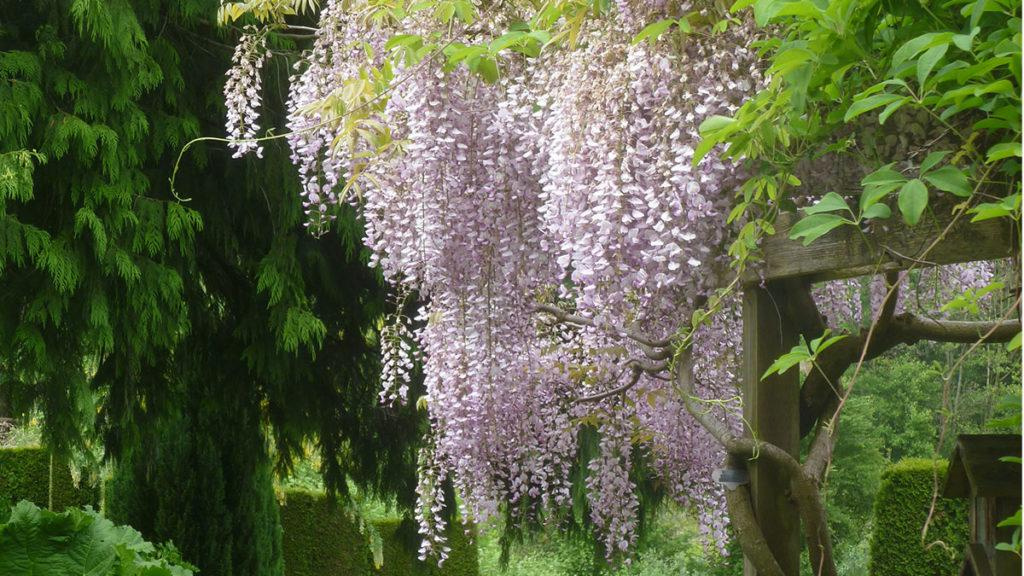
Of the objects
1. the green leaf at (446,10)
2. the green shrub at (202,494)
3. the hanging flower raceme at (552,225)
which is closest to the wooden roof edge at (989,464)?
the hanging flower raceme at (552,225)

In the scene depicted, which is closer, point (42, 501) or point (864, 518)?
Answer: point (42, 501)

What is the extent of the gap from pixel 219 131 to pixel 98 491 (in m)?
4.24

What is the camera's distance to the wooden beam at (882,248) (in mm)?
1885

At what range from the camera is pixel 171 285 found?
426 cm

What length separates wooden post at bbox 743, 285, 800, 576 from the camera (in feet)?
7.88

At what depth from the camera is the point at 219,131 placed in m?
4.85

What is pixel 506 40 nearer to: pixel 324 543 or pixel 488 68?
pixel 488 68

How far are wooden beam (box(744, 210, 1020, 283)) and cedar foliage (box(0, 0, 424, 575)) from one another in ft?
6.46

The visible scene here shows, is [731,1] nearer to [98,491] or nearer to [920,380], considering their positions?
[98,491]

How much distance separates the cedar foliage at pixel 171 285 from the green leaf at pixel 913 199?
2.53 meters

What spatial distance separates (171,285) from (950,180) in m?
3.44

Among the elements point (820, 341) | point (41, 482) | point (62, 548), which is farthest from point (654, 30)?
point (41, 482)

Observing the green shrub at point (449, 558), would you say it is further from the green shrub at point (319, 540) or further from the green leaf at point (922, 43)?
the green leaf at point (922, 43)

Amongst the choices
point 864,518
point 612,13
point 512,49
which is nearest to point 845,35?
point 612,13
